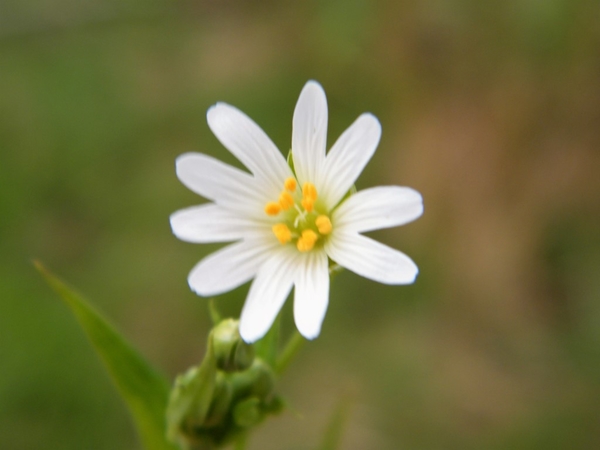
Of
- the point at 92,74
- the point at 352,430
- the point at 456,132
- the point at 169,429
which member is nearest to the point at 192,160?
the point at 169,429

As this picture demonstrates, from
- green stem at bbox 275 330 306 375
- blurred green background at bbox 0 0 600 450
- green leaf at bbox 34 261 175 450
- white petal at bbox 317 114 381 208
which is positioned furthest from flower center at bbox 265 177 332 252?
blurred green background at bbox 0 0 600 450

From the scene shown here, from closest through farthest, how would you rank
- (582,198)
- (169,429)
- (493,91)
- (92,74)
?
1. (169,429)
2. (582,198)
3. (493,91)
4. (92,74)

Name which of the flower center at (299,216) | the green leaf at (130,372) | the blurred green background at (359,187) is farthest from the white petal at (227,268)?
the blurred green background at (359,187)

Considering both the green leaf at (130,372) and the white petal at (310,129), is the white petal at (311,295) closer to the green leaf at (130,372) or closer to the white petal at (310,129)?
the white petal at (310,129)

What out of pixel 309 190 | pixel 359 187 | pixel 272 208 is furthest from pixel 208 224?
pixel 359 187

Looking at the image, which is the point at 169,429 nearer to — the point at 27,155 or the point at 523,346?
the point at 523,346
